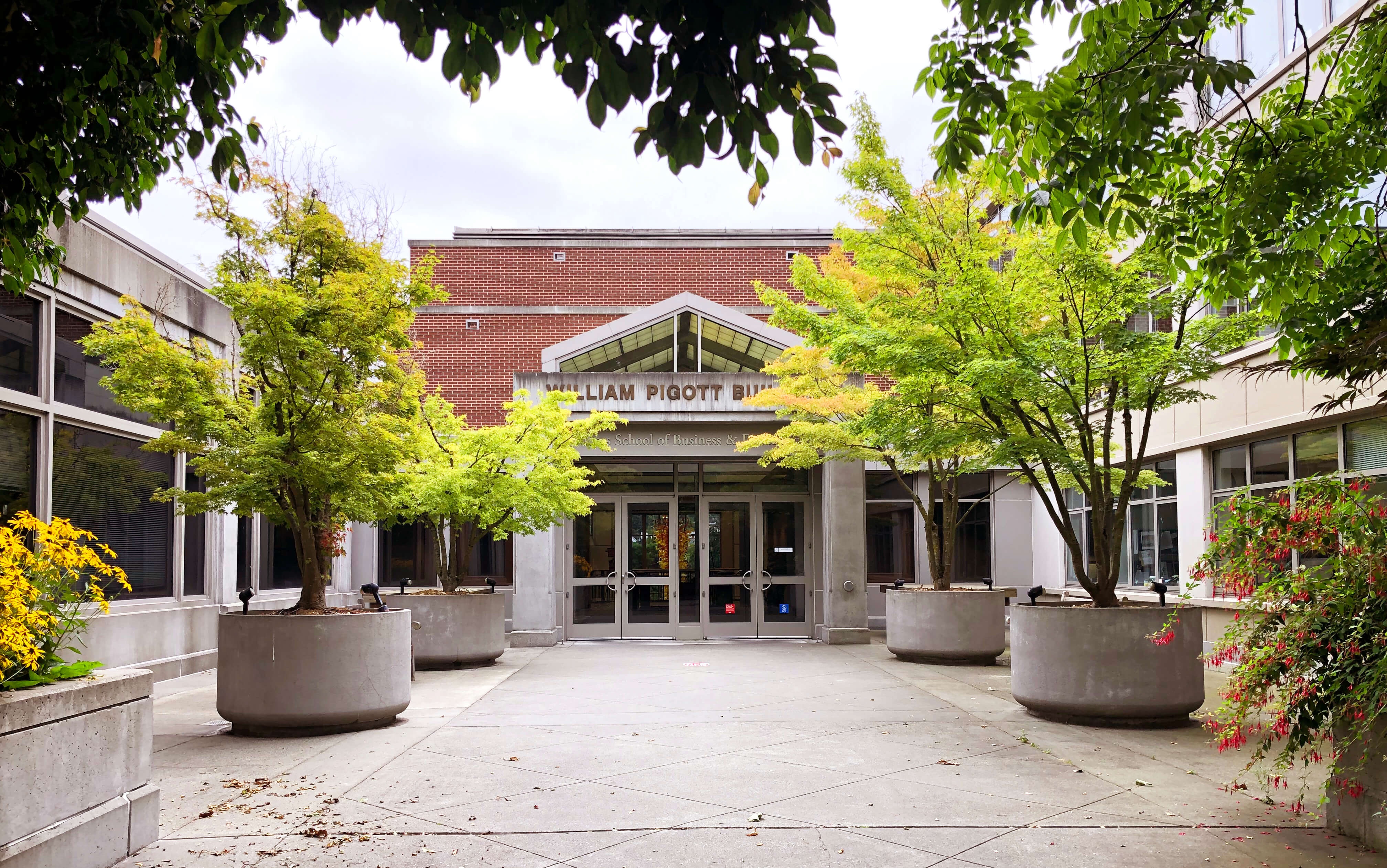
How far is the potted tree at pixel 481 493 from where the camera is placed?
575 inches

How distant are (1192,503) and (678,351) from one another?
8975 millimetres

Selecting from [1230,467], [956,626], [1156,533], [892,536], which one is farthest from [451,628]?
[1156,533]

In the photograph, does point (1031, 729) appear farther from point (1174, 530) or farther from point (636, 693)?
point (1174, 530)

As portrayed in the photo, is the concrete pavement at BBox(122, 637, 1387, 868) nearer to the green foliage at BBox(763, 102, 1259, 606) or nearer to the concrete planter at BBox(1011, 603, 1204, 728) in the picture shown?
the concrete planter at BBox(1011, 603, 1204, 728)

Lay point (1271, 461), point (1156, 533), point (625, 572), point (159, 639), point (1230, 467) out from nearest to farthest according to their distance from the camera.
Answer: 1. point (159, 639)
2. point (1271, 461)
3. point (1230, 467)
4. point (1156, 533)
5. point (625, 572)

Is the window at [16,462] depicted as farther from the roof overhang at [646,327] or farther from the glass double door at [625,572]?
the glass double door at [625,572]

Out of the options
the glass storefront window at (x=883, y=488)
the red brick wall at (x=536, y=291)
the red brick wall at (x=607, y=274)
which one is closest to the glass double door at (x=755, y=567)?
the glass storefront window at (x=883, y=488)

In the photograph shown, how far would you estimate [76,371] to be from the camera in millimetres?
11750

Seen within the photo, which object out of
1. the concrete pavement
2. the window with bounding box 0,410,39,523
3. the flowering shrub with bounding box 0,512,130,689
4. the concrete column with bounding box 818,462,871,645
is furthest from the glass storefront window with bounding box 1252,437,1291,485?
the window with bounding box 0,410,39,523

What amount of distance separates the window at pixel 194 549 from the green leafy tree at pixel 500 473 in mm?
2690

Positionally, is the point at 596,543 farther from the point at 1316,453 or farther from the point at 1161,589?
the point at 1316,453

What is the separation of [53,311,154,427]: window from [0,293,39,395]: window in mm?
231

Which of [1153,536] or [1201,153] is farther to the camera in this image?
[1153,536]

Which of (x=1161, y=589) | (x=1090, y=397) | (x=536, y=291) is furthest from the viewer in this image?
(x=536, y=291)
